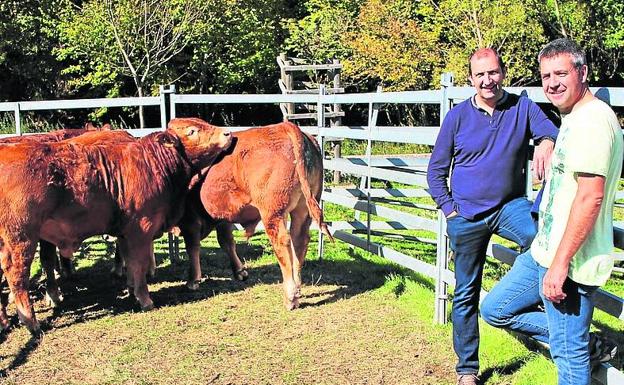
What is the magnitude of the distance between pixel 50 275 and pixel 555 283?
493cm

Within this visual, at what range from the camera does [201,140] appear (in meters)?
7.05

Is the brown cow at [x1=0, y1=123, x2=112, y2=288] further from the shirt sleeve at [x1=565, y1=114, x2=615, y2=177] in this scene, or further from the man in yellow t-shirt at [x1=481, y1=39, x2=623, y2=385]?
the shirt sleeve at [x1=565, y1=114, x2=615, y2=177]

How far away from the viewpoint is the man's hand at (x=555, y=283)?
314 centimetres

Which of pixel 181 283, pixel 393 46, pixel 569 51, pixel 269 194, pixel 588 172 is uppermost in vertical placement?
pixel 393 46

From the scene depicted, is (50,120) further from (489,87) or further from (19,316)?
(489,87)

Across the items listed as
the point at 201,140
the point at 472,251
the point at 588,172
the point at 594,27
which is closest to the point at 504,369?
the point at 472,251

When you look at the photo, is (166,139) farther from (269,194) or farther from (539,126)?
(539,126)

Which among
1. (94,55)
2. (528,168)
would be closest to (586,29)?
(94,55)

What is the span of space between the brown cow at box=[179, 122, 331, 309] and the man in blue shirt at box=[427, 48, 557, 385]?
212 cm

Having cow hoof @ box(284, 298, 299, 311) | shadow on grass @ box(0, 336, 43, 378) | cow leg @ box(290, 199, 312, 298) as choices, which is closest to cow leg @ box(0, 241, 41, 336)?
shadow on grass @ box(0, 336, 43, 378)

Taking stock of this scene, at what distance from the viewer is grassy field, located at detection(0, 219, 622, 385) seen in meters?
4.94

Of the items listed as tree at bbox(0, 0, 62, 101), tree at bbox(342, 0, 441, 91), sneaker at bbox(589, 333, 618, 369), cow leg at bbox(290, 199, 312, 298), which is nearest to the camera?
sneaker at bbox(589, 333, 618, 369)

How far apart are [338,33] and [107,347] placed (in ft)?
65.1

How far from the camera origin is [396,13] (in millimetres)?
23250
